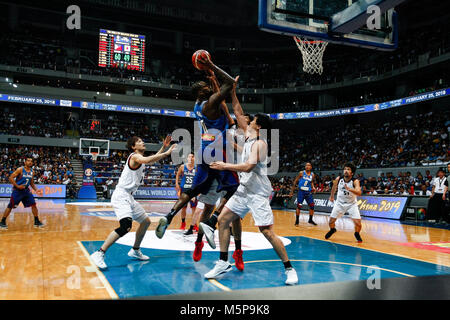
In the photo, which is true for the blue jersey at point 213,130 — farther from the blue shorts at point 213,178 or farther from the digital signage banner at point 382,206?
the digital signage banner at point 382,206

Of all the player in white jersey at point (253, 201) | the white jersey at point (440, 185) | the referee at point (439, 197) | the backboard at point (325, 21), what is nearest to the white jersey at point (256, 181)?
the player in white jersey at point (253, 201)

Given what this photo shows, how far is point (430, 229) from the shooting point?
37.0 ft

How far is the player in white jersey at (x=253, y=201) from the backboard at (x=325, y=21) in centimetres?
313

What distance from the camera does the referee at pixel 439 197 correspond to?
13.0m

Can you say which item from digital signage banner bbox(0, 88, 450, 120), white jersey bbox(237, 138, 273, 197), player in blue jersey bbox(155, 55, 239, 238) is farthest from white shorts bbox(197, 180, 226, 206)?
digital signage banner bbox(0, 88, 450, 120)

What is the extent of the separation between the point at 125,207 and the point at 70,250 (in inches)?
74.6

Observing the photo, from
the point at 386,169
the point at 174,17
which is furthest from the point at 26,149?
the point at 386,169

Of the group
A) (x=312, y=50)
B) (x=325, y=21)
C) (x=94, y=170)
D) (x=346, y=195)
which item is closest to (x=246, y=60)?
(x=94, y=170)

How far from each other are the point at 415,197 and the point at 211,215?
12.1m

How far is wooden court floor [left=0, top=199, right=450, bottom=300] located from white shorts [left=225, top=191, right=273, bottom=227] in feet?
6.13

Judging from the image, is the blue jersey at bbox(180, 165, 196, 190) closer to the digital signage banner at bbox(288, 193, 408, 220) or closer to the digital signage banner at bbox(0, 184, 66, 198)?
the digital signage banner at bbox(288, 193, 408, 220)

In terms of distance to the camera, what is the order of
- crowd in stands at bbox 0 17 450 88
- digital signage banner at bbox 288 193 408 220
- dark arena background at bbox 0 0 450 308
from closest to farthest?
dark arena background at bbox 0 0 450 308 < digital signage banner at bbox 288 193 408 220 < crowd in stands at bbox 0 17 450 88

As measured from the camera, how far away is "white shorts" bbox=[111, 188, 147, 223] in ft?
17.8
